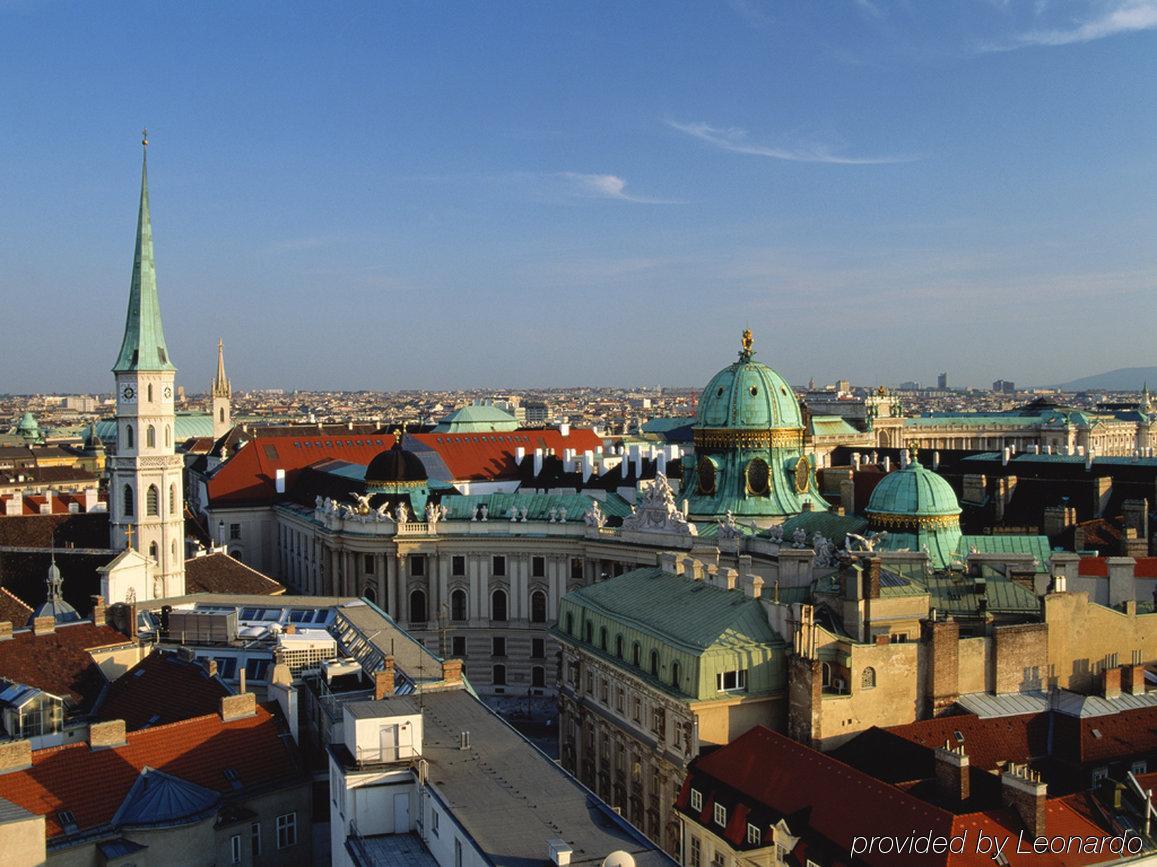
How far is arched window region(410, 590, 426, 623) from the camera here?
95875 mm

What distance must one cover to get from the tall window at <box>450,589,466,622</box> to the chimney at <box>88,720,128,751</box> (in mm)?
54531

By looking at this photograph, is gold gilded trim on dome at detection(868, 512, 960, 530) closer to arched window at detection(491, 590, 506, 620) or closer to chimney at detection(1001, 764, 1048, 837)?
chimney at detection(1001, 764, 1048, 837)

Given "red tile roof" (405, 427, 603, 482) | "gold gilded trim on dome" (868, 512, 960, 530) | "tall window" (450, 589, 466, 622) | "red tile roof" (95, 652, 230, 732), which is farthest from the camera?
"red tile roof" (405, 427, 603, 482)

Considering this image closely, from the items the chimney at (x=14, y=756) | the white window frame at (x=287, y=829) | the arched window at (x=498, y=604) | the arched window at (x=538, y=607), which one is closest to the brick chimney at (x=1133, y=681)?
the white window frame at (x=287, y=829)

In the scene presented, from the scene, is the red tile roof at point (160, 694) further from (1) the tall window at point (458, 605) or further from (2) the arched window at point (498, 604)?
(2) the arched window at point (498, 604)

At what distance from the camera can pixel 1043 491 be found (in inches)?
3639

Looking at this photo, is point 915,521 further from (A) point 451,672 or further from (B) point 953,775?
(A) point 451,672

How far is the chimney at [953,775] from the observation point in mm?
38844

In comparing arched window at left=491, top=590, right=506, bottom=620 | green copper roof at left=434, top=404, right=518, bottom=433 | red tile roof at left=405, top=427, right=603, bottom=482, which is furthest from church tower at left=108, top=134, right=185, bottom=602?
green copper roof at left=434, top=404, right=518, bottom=433

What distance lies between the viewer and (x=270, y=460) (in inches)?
5103

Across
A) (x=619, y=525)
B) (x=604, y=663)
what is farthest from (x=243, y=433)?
(x=604, y=663)

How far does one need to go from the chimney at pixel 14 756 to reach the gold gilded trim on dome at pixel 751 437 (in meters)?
57.5

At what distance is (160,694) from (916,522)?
4099cm

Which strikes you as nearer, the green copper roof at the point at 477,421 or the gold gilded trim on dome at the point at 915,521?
the gold gilded trim on dome at the point at 915,521
